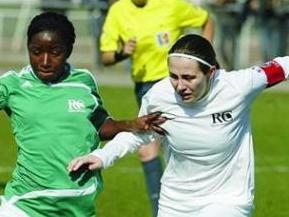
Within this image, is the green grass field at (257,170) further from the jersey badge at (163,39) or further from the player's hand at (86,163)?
the player's hand at (86,163)

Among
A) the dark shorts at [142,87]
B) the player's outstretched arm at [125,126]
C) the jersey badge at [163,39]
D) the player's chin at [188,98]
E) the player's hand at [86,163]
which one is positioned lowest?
the dark shorts at [142,87]

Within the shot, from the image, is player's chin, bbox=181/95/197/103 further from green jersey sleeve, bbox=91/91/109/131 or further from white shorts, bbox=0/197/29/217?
white shorts, bbox=0/197/29/217

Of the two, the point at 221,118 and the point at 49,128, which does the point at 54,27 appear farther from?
the point at 221,118

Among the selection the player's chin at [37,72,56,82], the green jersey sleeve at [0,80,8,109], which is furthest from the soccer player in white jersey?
the green jersey sleeve at [0,80,8,109]

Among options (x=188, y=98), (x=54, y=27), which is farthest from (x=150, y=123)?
(x=54, y=27)

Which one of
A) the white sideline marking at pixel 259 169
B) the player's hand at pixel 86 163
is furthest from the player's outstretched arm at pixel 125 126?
the white sideline marking at pixel 259 169

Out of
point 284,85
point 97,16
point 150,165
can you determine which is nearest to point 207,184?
point 150,165

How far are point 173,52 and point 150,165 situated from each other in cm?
408

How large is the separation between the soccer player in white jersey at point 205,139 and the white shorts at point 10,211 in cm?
69

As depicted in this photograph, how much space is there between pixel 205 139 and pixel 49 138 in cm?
99

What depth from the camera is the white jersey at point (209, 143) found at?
8.01 m

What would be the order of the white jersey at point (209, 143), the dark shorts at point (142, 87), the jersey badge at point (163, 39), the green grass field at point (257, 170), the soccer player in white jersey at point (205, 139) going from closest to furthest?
the soccer player in white jersey at point (205, 139) < the white jersey at point (209, 143) < the dark shorts at point (142, 87) < the jersey badge at point (163, 39) < the green grass field at point (257, 170)

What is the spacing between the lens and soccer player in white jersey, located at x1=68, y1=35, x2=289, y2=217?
790cm

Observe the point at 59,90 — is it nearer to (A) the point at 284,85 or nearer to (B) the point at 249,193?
(B) the point at 249,193
